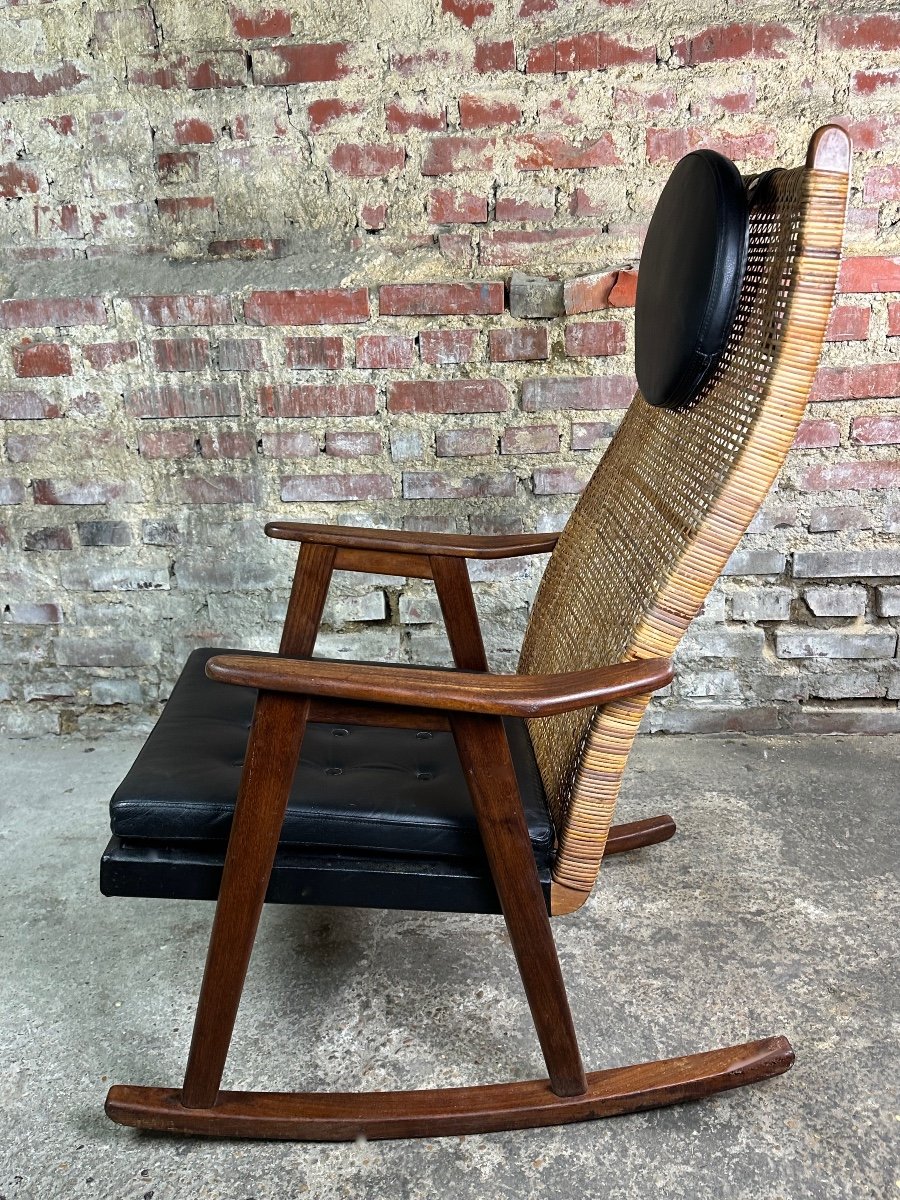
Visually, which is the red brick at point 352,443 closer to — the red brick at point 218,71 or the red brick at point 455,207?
the red brick at point 455,207

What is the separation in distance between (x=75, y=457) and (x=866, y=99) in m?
1.82

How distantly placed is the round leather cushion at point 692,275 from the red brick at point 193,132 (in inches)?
43.0

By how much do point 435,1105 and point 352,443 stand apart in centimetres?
137

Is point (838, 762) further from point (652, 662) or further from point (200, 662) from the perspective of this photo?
point (200, 662)

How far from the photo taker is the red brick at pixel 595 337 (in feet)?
7.03

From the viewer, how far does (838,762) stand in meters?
2.25

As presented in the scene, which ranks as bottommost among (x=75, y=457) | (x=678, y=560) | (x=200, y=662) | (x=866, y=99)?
(x=200, y=662)

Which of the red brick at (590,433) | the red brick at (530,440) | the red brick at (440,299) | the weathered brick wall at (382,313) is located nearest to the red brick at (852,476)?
the weathered brick wall at (382,313)

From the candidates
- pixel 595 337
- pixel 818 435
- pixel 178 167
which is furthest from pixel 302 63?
pixel 818 435

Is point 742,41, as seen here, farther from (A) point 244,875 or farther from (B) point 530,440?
(A) point 244,875

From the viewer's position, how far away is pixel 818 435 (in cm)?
221

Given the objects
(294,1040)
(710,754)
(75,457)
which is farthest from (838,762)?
(75,457)

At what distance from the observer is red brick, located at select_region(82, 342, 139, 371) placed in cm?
219

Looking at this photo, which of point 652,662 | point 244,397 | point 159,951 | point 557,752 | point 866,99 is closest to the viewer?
Result: point 652,662
